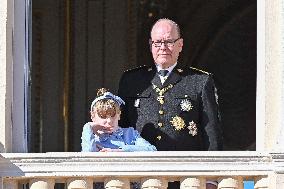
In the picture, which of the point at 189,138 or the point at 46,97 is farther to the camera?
the point at 46,97

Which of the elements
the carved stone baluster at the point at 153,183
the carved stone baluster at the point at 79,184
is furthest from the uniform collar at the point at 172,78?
the carved stone baluster at the point at 79,184

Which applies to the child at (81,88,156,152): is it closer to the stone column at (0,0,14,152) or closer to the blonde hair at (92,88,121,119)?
the blonde hair at (92,88,121,119)

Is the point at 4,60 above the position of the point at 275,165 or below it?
above

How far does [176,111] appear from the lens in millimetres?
10008

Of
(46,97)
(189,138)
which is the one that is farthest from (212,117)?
(46,97)

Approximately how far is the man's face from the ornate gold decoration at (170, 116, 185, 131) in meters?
0.39

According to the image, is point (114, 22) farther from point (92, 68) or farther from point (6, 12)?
point (6, 12)

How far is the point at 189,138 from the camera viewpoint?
32.8 feet

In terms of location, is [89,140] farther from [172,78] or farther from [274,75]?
[274,75]

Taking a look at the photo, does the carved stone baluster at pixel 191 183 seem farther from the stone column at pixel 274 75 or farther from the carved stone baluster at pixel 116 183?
the stone column at pixel 274 75

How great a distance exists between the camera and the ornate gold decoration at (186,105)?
9.98 m

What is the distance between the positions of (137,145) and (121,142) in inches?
4.3

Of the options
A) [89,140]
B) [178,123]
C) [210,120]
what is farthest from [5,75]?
[210,120]

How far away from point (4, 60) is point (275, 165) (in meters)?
1.90
